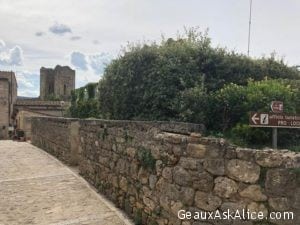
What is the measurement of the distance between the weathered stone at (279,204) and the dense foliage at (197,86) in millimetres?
4673

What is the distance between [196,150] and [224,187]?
0.65 m

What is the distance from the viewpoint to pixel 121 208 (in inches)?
301

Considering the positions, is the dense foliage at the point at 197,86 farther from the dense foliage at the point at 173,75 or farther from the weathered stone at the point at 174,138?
the weathered stone at the point at 174,138

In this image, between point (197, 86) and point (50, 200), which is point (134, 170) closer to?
point (50, 200)

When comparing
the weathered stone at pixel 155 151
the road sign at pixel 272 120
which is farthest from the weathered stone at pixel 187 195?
the road sign at pixel 272 120

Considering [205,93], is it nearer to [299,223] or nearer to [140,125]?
[140,125]

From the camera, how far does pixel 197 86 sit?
10.5 metres

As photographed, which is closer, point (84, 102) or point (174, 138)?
point (174, 138)

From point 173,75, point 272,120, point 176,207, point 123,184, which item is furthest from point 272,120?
point 173,75

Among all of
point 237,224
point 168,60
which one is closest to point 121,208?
point 237,224

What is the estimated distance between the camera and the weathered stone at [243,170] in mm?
4261

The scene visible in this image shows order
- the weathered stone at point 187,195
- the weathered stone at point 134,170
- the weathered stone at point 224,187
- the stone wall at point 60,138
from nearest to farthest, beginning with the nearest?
the weathered stone at point 224,187 < the weathered stone at point 187,195 < the weathered stone at point 134,170 < the stone wall at point 60,138

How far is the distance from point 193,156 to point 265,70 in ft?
25.8

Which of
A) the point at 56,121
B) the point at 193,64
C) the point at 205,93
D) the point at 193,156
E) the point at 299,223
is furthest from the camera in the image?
the point at 56,121
